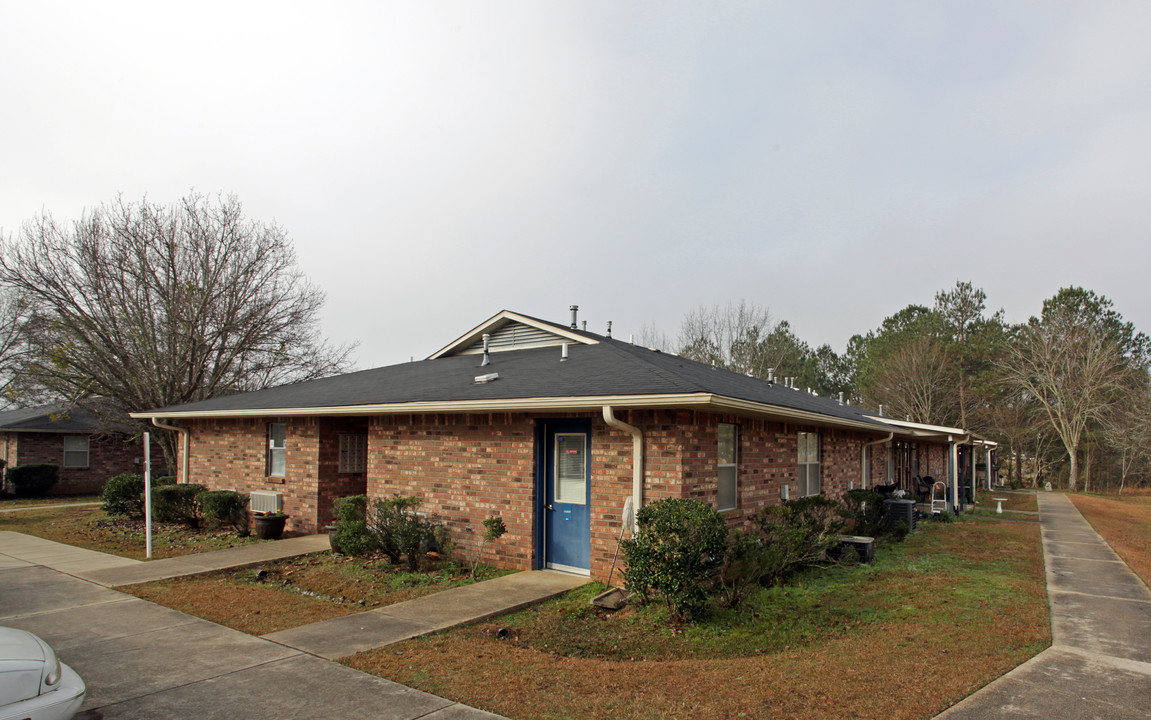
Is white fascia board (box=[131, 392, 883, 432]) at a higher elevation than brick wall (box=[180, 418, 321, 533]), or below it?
higher

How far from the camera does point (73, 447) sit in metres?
25.8

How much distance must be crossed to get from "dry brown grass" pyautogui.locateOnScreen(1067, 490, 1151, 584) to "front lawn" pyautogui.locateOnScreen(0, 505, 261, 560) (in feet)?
50.8

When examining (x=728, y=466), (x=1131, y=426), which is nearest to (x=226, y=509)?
(x=728, y=466)

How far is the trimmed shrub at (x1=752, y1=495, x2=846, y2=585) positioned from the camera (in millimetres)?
8680

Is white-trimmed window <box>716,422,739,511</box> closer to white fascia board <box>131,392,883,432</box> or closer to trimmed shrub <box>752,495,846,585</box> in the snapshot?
trimmed shrub <box>752,495,846,585</box>

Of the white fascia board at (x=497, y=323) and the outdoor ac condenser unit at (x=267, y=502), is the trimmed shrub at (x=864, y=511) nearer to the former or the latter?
the white fascia board at (x=497, y=323)

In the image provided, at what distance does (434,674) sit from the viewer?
5391 mm

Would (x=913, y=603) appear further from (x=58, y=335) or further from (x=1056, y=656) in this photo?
(x=58, y=335)

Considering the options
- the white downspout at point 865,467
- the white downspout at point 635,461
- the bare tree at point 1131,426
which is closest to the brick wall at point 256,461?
the white downspout at point 635,461

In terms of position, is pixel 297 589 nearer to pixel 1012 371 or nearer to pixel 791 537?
pixel 791 537

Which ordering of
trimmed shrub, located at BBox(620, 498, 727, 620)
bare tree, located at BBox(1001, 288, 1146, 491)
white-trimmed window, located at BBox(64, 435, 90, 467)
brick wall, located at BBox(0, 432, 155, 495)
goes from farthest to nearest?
bare tree, located at BBox(1001, 288, 1146, 491) < white-trimmed window, located at BBox(64, 435, 90, 467) < brick wall, located at BBox(0, 432, 155, 495) < trimmed shrub, located at BBox(620, 498, 727, 620)

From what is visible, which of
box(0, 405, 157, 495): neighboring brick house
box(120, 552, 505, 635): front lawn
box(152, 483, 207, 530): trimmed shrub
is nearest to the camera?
box(120, 552, 505, 635): front lawn

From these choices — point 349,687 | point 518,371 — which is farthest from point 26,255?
point 349,687

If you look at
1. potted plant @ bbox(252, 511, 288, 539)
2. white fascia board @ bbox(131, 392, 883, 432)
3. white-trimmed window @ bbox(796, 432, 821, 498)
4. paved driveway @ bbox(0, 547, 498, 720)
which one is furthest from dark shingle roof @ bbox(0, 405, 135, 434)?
white-trimmed window @ bbox(796, 432, 821, 498)
